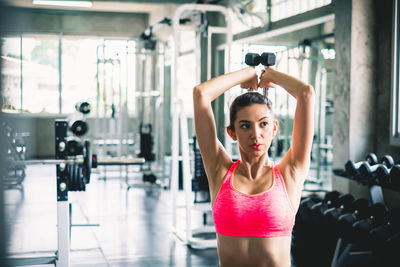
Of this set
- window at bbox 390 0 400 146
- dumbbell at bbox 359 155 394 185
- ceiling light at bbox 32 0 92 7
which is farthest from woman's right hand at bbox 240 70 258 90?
ceiling light at bbox 32 0 92 7

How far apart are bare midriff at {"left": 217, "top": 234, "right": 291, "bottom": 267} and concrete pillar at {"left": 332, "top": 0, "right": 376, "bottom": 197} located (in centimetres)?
267

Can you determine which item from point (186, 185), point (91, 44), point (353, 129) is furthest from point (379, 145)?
point (91, 44)

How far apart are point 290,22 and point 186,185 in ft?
8.38

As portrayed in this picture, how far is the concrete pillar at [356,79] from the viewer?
3414mm

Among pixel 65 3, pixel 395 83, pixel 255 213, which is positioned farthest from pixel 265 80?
pixel 65 3

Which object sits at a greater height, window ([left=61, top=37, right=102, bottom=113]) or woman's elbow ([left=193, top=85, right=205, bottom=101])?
window ([left=61, top=37, right=102, bottom=113])

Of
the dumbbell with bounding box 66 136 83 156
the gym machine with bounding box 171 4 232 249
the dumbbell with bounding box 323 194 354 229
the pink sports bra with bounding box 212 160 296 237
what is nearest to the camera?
the pink sports bra with bounding box 212 160 296 237

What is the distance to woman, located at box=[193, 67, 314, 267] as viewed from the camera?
38.4 inches

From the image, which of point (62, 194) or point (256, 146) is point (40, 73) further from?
point (256, 146)

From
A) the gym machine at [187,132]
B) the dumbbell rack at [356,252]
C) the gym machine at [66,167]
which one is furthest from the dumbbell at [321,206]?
the gym machine at [66,167]

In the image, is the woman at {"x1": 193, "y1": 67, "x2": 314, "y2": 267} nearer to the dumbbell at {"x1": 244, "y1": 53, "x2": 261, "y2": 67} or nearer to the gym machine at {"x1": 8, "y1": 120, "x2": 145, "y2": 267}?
the dumbbell at {"x1": 244, "y1": 53, "x2": 261, "y2": 67}

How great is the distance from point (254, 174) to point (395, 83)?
2.51 m

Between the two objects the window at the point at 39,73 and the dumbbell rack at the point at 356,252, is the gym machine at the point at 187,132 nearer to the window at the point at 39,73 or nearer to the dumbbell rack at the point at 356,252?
the dumbbell rack at the point at 356,252

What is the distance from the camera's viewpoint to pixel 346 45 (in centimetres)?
348
